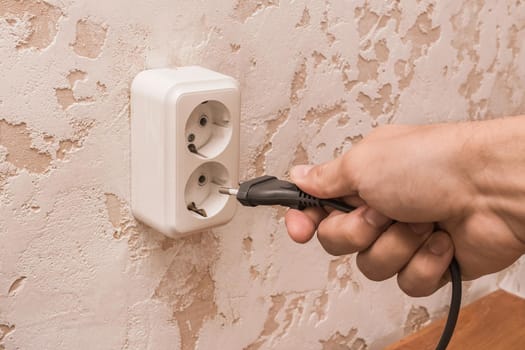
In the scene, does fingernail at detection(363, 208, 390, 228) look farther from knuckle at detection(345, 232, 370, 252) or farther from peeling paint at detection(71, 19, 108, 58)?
peeling paint at detection(71, 19, 108, 58)

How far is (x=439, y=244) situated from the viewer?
548mm

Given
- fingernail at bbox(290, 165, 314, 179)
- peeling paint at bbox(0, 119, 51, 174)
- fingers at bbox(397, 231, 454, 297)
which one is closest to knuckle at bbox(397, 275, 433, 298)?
fingers at bbox(397, 231, 454, 297)

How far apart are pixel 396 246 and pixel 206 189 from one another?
153 millimetres

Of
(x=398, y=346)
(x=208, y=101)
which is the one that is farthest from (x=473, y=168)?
(x=398, y=346)

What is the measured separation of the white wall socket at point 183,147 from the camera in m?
0.54

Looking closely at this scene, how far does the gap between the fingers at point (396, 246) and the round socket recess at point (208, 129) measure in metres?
0.14

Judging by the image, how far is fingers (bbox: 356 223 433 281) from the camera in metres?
0.54

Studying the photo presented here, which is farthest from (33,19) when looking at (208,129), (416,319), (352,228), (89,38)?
(416,319)

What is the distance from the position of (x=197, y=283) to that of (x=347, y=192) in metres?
0.19

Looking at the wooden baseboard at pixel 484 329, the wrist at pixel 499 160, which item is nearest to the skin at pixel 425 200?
the wrist at pixel 499 160

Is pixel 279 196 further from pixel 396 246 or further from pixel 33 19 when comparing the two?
pixel 33 19

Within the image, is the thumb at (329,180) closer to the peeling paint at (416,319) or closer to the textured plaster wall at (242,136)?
the textured plaster wall at (242,136)

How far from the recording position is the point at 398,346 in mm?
853

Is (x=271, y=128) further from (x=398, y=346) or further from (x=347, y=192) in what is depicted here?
(x=398, y=346)
